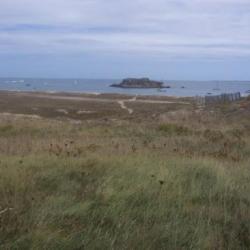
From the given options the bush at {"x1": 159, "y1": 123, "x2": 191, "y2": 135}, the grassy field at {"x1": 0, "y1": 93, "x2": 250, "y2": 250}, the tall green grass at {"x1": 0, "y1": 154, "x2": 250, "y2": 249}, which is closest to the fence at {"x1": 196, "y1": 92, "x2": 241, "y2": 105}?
the bush at {"x1": 159, "y1": 123, "x2": 191, "y2": 135}

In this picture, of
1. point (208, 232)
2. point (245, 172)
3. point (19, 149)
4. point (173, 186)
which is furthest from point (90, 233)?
point (19, 149)

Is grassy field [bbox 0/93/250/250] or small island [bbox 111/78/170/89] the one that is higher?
grassy field [bbox 0/93/250/250]

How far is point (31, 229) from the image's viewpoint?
191 inches

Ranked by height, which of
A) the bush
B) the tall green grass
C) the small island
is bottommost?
the small island

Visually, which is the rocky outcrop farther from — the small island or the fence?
the fence

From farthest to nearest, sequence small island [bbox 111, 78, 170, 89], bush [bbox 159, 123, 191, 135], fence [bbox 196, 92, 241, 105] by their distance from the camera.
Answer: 1. small island [bbox 111, 78, 170, 89]
2. fence [bbox 196, 92, 241, 105]
3. bush [bbox 159, 123, 191, 135]

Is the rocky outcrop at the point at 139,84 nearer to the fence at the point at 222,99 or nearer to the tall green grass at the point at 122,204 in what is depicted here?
the fence at the point at 222,99

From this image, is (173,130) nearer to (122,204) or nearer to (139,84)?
(122,204)

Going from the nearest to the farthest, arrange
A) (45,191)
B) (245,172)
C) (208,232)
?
1. (208,232)
2. (45,191)
3. (245,172)

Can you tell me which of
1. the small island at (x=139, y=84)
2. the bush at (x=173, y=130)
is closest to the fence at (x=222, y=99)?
the bush at (x=173, y=130)

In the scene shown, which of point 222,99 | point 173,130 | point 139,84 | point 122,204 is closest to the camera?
point 122,204

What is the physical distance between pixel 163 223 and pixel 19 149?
5899 mm

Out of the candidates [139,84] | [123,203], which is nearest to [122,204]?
[123,203]

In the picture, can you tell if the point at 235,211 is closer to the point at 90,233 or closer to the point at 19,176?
the point at 90,233
